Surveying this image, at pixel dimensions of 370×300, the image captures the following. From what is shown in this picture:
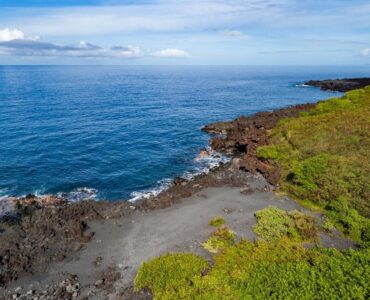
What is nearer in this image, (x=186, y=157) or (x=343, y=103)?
(x=186, y=157)

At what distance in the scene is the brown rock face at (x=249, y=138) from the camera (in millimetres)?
38656

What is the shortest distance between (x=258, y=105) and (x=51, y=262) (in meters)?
77.0

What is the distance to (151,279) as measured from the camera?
1991 cm

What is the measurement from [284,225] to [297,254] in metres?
4.34

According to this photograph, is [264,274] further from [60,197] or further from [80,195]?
[60,197]

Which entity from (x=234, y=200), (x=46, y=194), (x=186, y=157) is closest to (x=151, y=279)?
(x=234, y=200)

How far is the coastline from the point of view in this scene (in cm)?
2273

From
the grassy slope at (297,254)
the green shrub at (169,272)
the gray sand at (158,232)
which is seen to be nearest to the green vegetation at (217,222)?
the gray sand at (158,232)

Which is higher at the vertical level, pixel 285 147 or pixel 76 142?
pixel 285 147

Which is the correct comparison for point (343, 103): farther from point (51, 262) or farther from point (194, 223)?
point (51, 262)

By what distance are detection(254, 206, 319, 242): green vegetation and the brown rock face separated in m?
8.03

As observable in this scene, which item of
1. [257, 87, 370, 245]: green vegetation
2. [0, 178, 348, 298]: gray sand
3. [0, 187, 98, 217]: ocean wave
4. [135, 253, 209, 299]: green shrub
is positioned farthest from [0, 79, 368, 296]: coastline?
[135, 253, 209, 299]: green shrub

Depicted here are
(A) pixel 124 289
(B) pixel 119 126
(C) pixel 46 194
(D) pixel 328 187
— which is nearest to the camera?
(A) pixel 124 289

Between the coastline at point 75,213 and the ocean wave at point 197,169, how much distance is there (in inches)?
42.5
